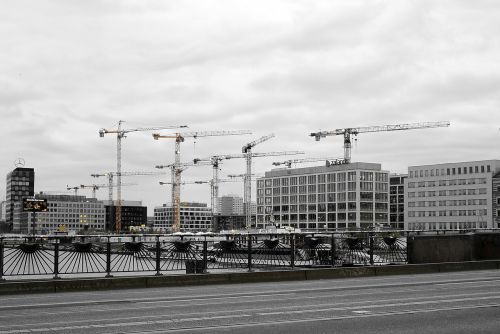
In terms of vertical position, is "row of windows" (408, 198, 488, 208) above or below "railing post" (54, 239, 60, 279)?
above

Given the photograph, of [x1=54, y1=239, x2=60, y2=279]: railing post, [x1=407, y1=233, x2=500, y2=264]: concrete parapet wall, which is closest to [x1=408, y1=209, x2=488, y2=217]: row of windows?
[x1=407, y1=233, x2=500, y2=264]: concrete parapet wall

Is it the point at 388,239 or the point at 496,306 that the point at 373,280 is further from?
the point at 496,306

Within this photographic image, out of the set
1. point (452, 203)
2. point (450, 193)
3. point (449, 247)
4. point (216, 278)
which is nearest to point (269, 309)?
point (216, 278)

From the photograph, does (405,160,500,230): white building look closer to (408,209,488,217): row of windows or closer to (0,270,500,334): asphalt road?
(408,209,488,217): row of windows

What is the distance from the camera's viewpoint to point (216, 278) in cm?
2317

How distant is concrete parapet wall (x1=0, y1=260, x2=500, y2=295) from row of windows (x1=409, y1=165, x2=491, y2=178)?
15573cm

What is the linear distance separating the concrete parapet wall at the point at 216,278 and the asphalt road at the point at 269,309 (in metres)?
0.89

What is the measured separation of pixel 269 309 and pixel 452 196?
178m

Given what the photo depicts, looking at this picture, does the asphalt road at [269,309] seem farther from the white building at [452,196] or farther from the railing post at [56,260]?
the white building at [452,196]

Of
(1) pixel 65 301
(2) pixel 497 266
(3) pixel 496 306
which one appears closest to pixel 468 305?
(3) pixel 496 306

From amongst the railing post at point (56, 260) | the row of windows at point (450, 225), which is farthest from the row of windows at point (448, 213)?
the railing post at point (56, 260)

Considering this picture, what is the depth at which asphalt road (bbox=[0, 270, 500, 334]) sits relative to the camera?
12039 millimetres

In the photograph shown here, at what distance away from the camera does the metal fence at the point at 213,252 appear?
25547 millimetres

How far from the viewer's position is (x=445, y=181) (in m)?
186
